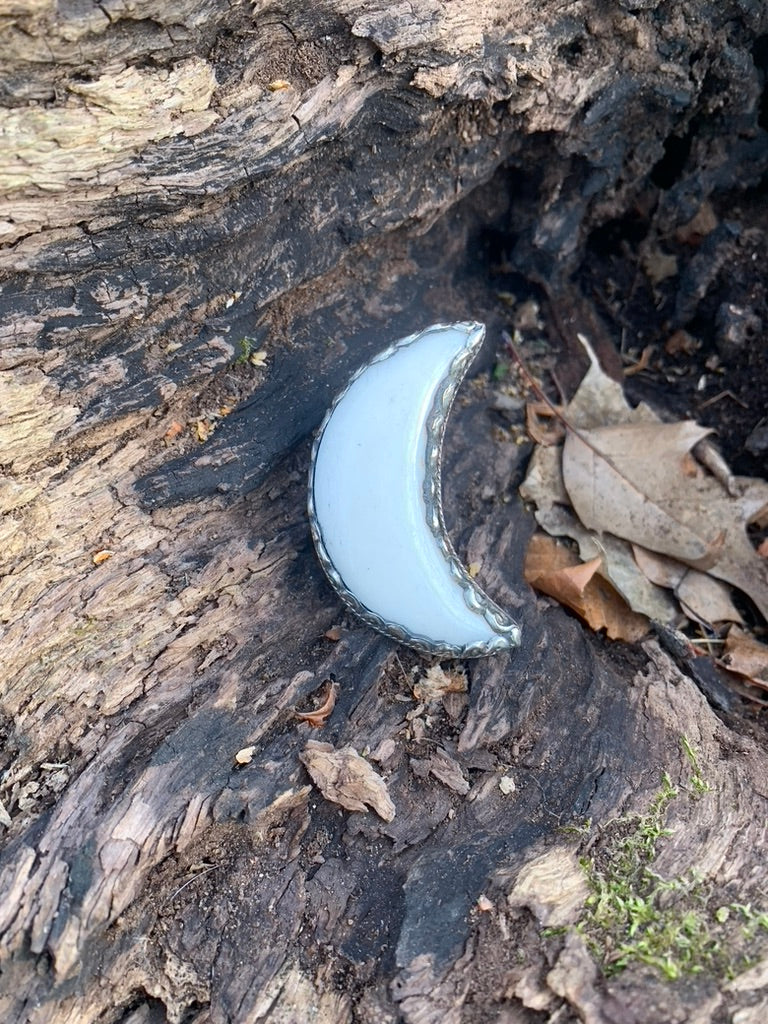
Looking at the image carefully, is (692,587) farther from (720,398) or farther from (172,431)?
(172,431)

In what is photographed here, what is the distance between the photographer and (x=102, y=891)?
180cm

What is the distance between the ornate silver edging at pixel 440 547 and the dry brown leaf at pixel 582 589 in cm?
26

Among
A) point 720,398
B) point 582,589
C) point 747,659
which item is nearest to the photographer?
point 582,589

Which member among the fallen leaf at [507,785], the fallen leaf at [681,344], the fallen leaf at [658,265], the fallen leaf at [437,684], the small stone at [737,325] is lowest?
the fallen leaf at [507,785]

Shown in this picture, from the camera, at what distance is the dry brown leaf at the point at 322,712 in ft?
6.98

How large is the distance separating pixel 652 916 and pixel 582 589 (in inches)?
35.7

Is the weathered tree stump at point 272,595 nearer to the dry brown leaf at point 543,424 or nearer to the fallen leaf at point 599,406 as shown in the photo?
the dry brown leaf at point 543,424

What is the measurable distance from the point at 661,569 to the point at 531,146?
4.55 feet

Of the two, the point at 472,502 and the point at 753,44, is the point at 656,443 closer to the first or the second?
the point at 472,502

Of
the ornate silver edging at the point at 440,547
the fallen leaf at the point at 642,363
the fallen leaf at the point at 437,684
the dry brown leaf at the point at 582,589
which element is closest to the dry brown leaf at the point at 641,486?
the dry brown leaf at the point at 582,589

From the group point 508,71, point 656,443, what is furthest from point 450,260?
point 656,443

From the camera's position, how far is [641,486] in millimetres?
2764

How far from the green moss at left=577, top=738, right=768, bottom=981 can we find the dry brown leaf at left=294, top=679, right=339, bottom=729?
0.68 metres

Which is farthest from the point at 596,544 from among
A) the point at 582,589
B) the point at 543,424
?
the point at 543,424
